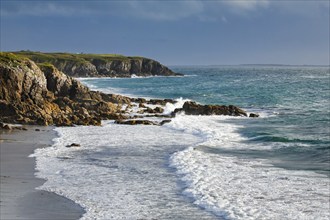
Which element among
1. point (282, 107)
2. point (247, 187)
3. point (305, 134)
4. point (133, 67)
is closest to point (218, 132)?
point (305, 134)

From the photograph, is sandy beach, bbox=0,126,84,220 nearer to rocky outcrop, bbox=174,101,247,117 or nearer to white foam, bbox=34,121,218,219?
white foam, bbox=34,121,218,219

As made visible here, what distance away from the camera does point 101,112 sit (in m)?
44.0

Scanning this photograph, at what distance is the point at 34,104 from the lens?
131 feet

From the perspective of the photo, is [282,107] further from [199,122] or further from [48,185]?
[48,185]

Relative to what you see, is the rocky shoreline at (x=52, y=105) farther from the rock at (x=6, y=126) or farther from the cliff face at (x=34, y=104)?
the rock at (x=6, y=126)

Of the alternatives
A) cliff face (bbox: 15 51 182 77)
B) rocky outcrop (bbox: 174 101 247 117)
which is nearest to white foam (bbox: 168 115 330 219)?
rocky outcrop (bbox: 174 101 247 117)

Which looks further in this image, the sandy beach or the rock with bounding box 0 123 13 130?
the rock with bounding box 0 123 13 130

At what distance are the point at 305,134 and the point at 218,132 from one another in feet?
19.8

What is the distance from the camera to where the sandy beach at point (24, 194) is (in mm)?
14039

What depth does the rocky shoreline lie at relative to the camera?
3769 centimetres

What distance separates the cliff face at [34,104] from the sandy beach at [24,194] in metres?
10.4

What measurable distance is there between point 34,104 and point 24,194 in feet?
81.6

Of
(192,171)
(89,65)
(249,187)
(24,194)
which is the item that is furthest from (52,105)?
(89,65)

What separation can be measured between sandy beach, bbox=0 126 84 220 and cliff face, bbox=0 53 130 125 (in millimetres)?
10401
